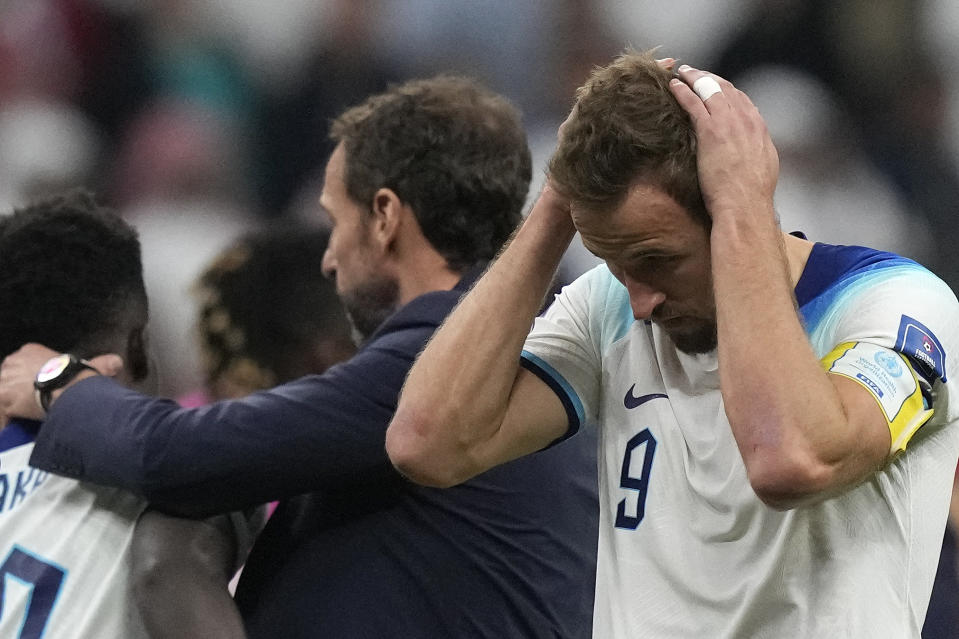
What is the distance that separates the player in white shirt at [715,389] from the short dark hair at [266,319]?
1634mm

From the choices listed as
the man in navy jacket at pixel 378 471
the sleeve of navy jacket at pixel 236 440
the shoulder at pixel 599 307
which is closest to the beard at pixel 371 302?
the man in navy jacket at pixel 378 471

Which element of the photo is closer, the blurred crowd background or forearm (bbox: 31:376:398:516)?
forearm (bbox: 31:376:398:516)

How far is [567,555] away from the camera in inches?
90.0

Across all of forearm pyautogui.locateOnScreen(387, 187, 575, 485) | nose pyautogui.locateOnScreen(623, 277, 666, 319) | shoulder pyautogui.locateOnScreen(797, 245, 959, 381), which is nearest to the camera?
shoulder pyautogui.locateOnScreen(797, 245, 959, 381)

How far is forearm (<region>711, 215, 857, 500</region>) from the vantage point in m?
1.44

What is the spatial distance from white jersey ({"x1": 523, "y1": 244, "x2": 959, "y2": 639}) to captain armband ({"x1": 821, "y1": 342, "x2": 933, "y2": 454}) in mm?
13

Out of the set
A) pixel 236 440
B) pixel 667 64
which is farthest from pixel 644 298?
pixel 236 440

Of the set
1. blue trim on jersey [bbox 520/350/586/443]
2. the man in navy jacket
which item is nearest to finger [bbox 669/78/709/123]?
blue trim on jersey [bbox 520/350/586/443]

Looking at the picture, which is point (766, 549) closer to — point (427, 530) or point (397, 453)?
point (397, 453)

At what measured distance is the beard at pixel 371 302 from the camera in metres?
2.44

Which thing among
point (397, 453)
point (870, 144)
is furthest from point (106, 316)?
point (870, 144)

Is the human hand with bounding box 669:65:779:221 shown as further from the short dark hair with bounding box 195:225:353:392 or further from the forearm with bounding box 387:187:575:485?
the short dark hair with bounding box 195:225:353:392

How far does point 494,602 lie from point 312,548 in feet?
1.08

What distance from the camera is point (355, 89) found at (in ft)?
16.6
